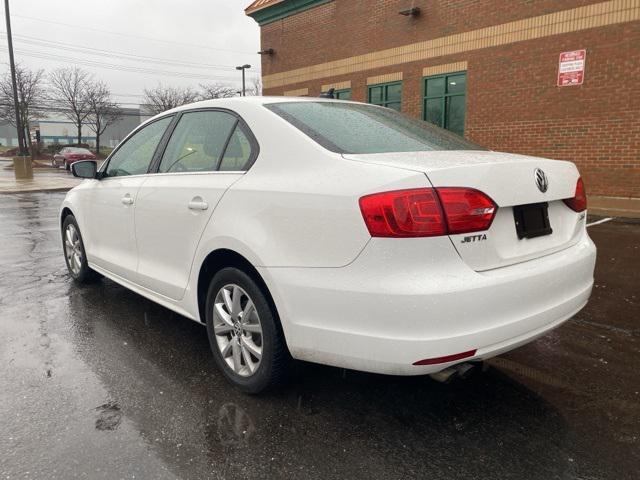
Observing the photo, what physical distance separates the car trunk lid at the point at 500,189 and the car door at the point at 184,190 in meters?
0.89

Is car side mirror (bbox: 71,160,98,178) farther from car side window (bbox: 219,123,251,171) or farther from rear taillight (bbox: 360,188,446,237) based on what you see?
rear taillight (bbox: 360,188,446,237)

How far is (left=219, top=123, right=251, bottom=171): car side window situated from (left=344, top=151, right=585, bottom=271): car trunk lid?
2.35 feet

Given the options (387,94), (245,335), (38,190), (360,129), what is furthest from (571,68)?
(38,190)

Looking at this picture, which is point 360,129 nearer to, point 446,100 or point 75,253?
point 75,253

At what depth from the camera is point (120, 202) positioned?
13.2 feet

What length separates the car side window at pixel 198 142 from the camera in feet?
10.5

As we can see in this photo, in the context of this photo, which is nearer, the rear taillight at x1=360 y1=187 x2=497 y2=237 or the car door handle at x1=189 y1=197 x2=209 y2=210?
the rear taillight at x1=360 y1=187 x2=497 y2=237

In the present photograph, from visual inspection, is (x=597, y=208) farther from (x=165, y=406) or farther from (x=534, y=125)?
(x=165, y=406)

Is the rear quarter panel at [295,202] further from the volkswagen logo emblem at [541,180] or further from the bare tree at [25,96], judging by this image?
the bare tree at [25,96]

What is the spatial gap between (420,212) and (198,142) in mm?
1845

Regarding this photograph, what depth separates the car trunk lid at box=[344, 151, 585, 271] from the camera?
2232mm

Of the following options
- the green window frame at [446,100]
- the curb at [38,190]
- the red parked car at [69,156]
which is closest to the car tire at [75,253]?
the green window frame at [446,100]

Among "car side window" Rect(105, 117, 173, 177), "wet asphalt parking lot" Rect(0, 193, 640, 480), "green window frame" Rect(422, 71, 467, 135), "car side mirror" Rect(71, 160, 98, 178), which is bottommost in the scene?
"wet asphalt parking lot" Rect(0, 193, 640, 480)

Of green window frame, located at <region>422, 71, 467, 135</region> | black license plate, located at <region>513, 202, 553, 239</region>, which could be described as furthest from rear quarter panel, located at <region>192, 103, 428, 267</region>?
green window frame, located at <region>422, 71, 467, 135</region>
